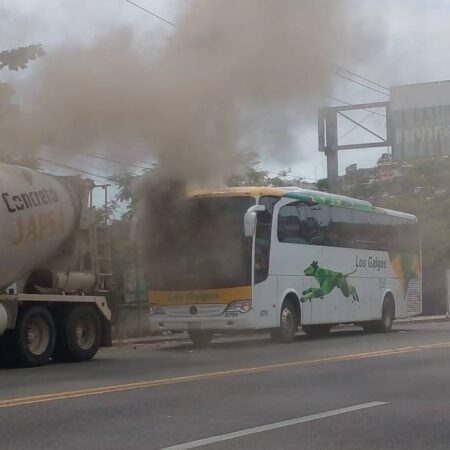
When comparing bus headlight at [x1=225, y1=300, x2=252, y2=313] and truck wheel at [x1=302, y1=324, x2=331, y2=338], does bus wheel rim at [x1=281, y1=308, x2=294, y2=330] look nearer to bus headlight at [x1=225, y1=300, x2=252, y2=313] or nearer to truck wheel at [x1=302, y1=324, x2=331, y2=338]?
bus headlight at [x1=225, y1=300, x2=252, y2=313]

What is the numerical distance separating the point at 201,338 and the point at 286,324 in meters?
1.90

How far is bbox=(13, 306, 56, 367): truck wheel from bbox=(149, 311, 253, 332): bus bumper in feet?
12.2

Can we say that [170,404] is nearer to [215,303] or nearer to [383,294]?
[215,303]

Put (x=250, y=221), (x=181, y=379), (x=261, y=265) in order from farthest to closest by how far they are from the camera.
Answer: (x=261, y=265)
(x=250, y=221)
(x=181, y=379)

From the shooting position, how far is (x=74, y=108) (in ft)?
49.5

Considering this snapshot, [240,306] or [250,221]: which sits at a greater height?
[250,221]

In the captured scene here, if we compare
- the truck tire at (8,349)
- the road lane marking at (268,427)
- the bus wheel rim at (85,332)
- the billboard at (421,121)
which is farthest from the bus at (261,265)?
the billboard at (421,121)

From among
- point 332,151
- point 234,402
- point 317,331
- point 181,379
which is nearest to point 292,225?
point 317,331

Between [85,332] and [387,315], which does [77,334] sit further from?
[387,315]

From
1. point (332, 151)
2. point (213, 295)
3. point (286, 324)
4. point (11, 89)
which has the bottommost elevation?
point (286, 324)

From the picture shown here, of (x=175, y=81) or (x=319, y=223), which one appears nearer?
(x=175, y=81)

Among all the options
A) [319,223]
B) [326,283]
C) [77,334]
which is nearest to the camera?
[77,334]

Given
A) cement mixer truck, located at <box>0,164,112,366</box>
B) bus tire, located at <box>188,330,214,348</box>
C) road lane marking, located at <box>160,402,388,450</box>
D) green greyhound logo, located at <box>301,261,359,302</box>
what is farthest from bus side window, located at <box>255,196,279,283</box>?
road lane marking, located at <box>160,402,388,450</box>

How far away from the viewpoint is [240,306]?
59.8 feet
